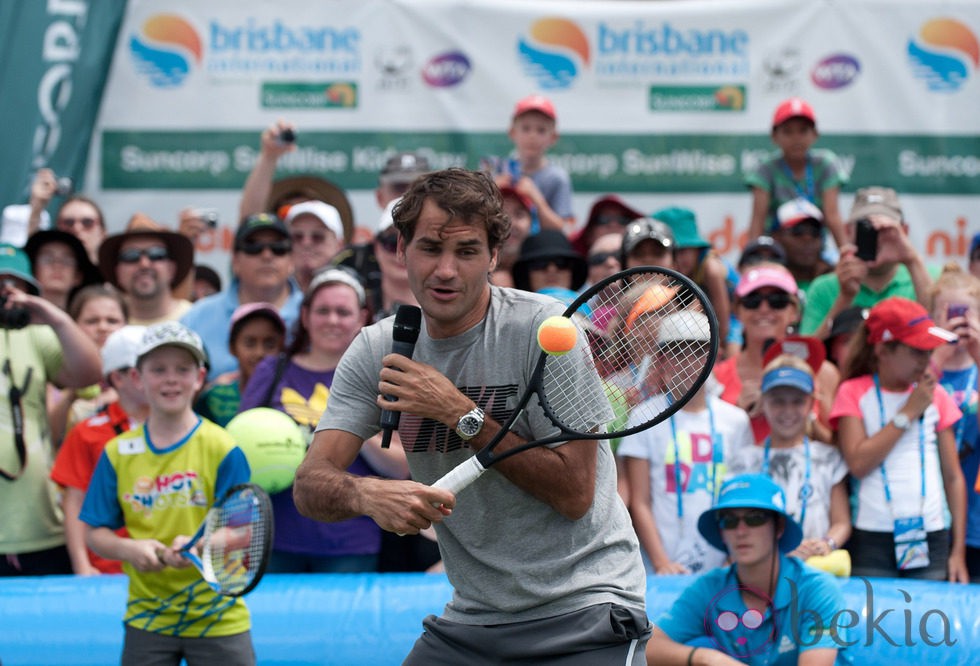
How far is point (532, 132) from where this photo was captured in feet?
27.6

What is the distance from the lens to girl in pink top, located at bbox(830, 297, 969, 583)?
5.98 metres

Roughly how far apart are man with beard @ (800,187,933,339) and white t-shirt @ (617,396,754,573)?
1237 mm

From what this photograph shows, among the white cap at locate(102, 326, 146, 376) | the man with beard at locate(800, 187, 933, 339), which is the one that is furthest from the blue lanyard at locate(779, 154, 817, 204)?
the white cap at locate(102, 326, 146, 376)

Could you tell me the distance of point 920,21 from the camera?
9.47m

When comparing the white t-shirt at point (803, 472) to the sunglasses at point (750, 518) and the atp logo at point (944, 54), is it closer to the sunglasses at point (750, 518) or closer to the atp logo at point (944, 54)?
the sunglasses at point (750, 518)

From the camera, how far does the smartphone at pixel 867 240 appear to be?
7.07 meters

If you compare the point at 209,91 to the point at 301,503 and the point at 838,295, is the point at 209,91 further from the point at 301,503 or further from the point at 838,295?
the point at 301,503

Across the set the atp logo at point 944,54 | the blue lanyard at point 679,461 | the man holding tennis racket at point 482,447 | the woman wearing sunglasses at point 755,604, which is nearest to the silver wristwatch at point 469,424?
the man holding tennis racket at point 482,447

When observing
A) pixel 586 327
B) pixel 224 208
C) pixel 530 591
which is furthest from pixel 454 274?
pixel 224 208

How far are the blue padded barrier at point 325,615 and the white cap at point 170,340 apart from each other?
1.01 metres

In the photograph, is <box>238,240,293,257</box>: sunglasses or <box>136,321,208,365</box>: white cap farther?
<box>238,240,293,257</box>: sunglasses

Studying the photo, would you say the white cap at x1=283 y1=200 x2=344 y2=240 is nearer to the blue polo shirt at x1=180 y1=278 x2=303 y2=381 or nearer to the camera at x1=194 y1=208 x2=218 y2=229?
the blue polo shirt at x1=180 y1=278 x2=303 y2=381

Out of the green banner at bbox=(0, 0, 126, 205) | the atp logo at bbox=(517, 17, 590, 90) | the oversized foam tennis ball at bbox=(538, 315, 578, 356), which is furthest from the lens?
the atp logo at bbox=(517, 17, 590, 90)

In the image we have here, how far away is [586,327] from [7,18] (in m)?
6.72
